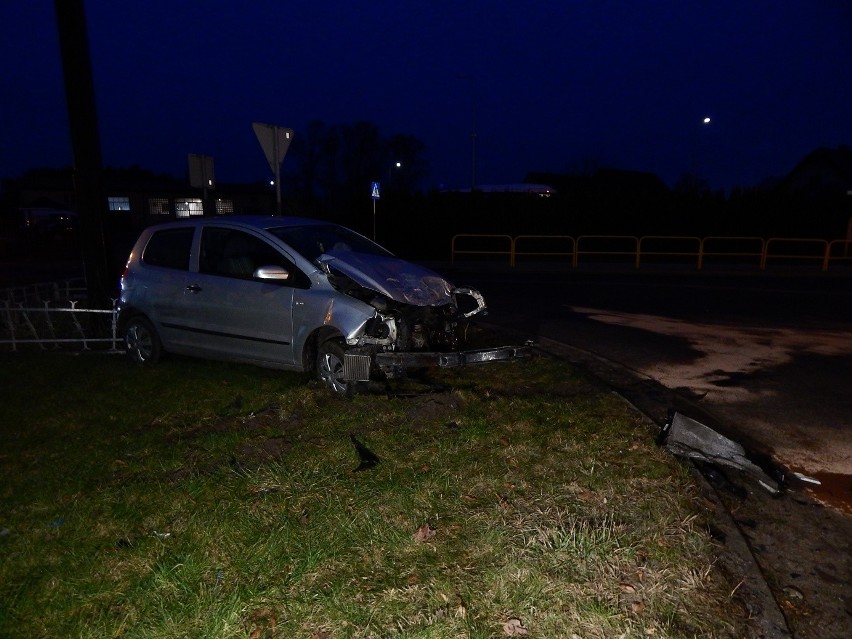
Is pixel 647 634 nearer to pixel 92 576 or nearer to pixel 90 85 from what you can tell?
pixel 92 576

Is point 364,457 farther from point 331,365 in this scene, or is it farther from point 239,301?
point 239,301

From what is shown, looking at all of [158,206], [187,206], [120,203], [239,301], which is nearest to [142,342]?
[239,301]

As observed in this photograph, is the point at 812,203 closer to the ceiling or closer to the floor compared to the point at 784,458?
closer to the ceiling

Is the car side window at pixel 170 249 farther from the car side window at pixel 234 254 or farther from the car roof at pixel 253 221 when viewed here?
the car side window at pixel 234 254

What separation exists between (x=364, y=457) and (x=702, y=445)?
2.49 metres

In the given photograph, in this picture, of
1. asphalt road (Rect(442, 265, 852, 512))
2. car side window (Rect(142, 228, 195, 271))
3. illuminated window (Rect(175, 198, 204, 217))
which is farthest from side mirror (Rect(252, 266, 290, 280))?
illuminated window (Rect(175, 198, 204, 217))

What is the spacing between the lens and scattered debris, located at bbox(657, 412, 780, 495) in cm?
454

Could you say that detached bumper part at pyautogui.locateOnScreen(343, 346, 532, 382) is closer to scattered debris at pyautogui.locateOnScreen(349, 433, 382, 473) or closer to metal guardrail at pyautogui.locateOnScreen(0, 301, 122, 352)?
scattered debris at pyautogui.locateOnScreen(349, 433, 382, 473)

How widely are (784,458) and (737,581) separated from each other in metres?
2.16

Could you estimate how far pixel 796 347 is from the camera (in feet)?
28.1

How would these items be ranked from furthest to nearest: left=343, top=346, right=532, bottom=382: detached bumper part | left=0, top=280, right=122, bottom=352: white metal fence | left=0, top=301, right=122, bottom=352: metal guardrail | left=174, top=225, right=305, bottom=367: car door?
left=0, top=301, right=122, bottom=352: metal guardrail < left=0, top=280, right=122, bottom=352: white metal fence < left=174, top=225, right=305, bottom=367: car door < left=343, top=346, right=532, bottom=382: detached bumper part

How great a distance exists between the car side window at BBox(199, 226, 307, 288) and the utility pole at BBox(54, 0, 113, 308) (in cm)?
280

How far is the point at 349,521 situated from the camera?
11.5 feet

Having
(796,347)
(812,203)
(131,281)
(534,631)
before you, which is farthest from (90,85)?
(812,203)
